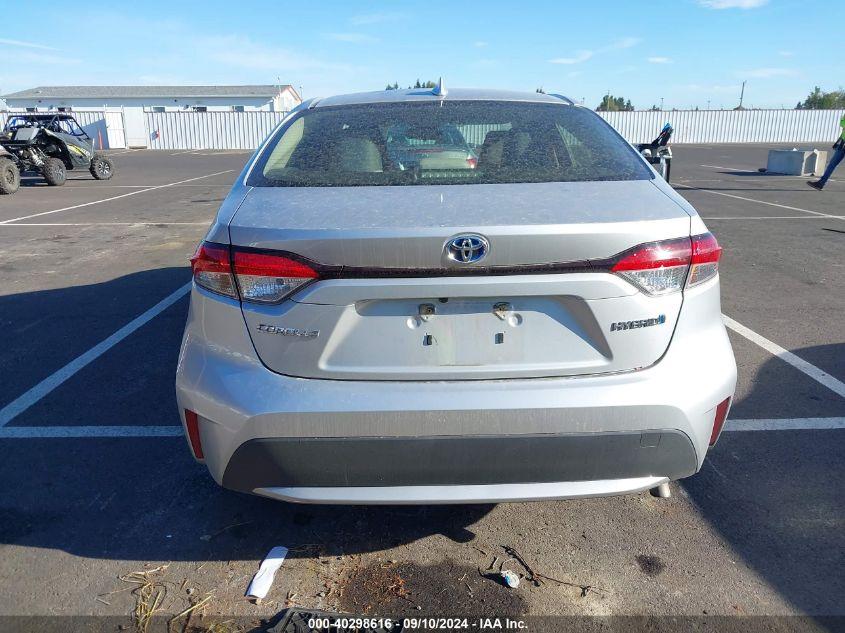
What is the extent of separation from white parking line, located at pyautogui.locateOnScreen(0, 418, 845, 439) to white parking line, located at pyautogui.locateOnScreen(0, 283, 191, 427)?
0.68 feet

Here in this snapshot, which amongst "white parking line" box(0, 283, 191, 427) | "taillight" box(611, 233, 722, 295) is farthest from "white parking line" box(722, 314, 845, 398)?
"white parking line" box(0, 283, 191, 427)

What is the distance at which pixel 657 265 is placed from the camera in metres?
2.16

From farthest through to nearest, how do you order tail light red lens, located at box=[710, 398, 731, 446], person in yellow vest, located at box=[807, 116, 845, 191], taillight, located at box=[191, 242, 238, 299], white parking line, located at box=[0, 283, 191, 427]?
person in yellow vest, located at box=[807, 116, 845, 191]
white parking line, located at box=[0, 283, 191, 427]
tail light red lens, located at box=[710, 398, 731, 446]
taillight, located at box=[191, 242, 238, 299]

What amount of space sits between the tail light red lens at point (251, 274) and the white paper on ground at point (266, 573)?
3.60 ft

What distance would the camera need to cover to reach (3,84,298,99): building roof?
67.3m

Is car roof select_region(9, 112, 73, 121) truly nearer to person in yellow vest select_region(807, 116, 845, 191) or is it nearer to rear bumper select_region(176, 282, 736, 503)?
rear bumper select_region(176, 282, 736, 503)

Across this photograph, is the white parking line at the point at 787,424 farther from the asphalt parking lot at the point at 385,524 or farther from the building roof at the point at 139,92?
the building roof at the point at 139,92

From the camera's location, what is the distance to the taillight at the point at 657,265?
2.12 meters

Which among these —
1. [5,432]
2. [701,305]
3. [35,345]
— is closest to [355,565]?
[701,305]

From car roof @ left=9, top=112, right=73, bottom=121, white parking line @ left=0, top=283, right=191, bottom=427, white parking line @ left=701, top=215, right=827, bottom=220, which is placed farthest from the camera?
car roof @ left=9, top=112, right=73, bottom=121

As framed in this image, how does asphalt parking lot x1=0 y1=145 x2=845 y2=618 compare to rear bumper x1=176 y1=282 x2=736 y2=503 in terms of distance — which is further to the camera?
asphalt parking lot x1=0 y1=145 x2=845 y2=618

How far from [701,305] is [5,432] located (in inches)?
143

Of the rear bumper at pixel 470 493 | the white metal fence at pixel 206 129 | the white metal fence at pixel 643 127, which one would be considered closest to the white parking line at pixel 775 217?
the rear bumper at pixel 470 493

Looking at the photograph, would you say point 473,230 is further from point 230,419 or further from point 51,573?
point 51,573
